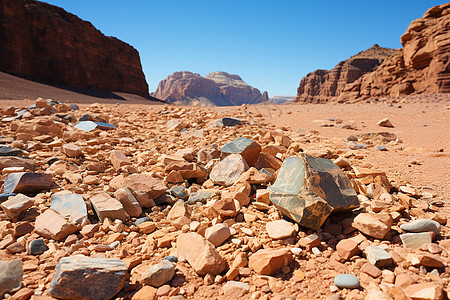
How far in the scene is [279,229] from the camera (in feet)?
5.80

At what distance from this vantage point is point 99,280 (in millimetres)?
1338

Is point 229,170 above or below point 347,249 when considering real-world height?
above

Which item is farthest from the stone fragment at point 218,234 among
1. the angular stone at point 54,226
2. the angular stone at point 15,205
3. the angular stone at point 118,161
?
the angular stone at point 118,161

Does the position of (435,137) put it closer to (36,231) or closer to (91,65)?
(36,231)

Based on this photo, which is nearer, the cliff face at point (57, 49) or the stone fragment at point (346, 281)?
the stone fragment at point (346, 281)

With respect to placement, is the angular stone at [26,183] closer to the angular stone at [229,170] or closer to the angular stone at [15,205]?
the angular stone at [15,205]

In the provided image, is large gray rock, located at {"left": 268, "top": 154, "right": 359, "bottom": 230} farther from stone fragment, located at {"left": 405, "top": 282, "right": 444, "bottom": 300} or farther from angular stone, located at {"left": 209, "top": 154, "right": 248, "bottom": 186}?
angular stone, located at {"left": 209, "top": 154, "right": 248, "bottom": 186}

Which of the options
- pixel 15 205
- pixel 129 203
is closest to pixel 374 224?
pixel 129 203

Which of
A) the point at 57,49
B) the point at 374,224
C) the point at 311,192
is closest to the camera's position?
the point at 374,224

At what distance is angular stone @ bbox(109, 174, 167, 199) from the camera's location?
2.50 metres

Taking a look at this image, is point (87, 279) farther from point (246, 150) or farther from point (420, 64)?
point (420, 64)

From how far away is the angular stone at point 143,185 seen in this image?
2500 mm

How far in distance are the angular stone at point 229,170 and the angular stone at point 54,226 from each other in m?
1.50

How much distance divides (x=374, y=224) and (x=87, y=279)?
1.85 meters
